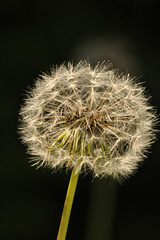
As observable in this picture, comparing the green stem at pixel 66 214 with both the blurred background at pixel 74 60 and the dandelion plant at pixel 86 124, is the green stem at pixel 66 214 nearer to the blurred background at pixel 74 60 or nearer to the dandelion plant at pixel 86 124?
the dandelion plant at pixel 86 124

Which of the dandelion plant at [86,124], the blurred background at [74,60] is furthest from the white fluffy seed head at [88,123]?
the blurred background at [74,60]

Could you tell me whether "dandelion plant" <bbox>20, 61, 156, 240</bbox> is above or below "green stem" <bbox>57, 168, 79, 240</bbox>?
above

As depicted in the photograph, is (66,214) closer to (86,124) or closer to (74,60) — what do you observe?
(86,124)

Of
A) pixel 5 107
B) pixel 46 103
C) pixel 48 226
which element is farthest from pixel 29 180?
pixel 46 103

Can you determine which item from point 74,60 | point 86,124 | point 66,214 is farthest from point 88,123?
point 74,60

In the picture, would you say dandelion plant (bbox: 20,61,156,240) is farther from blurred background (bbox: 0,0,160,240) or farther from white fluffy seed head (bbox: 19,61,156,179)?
blurred background (bbox: 0,0,160,240)

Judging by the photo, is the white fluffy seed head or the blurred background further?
the blurred background

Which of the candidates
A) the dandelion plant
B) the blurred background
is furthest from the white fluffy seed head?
the blurred background

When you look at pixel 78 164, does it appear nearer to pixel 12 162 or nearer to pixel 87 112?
pixel 87 112
